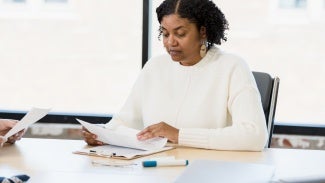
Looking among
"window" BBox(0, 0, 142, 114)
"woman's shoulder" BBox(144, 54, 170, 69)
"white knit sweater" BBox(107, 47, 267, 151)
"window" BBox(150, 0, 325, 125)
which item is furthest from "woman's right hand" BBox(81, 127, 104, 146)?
"window" BBox(150, 0, 325, 125)

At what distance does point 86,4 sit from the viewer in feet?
11.3

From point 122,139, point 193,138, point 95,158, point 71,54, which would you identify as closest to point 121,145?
point 122,139

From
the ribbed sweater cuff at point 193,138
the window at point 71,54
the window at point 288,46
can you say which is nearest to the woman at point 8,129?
the ribbed sweater cuff at point 193,138

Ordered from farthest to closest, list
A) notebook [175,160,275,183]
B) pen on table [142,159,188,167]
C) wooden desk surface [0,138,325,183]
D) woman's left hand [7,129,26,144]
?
1. woman's left hand [7,129,26,144]
2. pen on table [142,159,188,167]
3. wooden desk surface [0,138,325,183]
4. notebook [175,160,275,183]

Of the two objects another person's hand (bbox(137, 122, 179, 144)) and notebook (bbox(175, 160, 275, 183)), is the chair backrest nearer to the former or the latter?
another person's hand (bbox(137, 122, 179, 144))

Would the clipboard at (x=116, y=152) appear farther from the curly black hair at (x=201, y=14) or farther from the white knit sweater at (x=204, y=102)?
the curly black hair at (x=201, y=14)

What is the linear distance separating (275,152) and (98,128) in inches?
26.0

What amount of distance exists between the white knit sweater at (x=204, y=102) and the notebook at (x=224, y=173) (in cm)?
40

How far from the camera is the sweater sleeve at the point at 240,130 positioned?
2121 millimetres

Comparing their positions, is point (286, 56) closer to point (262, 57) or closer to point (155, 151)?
point (262, 57)

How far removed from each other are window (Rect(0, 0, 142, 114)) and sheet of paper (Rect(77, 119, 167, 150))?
4.58ft

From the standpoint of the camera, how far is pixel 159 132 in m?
2.12

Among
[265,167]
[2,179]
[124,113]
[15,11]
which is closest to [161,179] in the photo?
[265,167]

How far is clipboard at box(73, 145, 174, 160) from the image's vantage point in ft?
6.40
